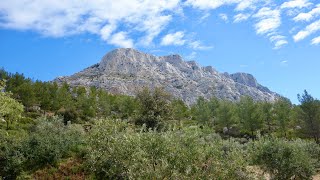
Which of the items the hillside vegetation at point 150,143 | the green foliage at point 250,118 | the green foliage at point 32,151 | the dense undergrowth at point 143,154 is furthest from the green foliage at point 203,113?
the green foliage at point 32,151

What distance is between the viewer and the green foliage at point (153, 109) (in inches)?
2403

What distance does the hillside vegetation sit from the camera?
2006 cm

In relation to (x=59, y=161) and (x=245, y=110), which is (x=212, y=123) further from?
(x=59, y=161)

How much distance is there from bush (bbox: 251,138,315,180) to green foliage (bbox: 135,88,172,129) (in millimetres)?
27924

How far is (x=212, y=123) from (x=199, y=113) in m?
4.97

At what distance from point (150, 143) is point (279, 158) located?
16962mm

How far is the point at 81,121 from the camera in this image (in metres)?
79.5

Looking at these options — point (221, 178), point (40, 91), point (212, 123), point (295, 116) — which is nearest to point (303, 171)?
point (221, 178)

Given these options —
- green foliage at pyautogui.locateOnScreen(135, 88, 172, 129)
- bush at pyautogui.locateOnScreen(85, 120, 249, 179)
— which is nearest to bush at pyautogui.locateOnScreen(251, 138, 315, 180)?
bush at pyautogui.locateOnScreen(85, 120, 249, 179)

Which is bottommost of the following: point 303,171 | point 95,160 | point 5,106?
point 303,171

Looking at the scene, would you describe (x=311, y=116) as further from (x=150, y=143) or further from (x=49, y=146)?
(x=150, y=143)

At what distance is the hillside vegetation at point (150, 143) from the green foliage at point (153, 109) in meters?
0.18

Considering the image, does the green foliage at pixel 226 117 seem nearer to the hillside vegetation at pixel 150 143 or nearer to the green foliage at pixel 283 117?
the hillside vegetation at pixel 150 143

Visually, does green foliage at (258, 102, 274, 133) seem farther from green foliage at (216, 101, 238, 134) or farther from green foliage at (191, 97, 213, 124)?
green foliage at (191, 97, 213, 124)
